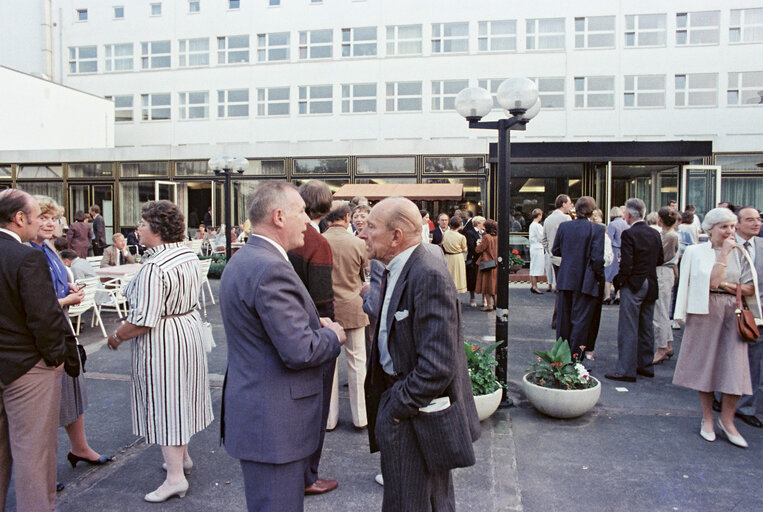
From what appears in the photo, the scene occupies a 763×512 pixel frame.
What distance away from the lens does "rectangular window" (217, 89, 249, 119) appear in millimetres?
34188

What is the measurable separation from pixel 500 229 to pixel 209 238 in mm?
18498

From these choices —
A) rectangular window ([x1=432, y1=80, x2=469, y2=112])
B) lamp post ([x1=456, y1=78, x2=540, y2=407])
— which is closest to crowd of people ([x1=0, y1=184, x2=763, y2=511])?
lamp post ([x1=456, y1=78, x2=540, y2=407])

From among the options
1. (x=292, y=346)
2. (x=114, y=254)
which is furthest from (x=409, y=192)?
(x=292, y=346)

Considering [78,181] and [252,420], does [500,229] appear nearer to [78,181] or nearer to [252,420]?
[252,420]

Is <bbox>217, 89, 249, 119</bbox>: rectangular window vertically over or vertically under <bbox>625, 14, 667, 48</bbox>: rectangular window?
under

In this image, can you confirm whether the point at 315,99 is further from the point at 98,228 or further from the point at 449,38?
the point at 98,228

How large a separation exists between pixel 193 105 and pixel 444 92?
15498mm

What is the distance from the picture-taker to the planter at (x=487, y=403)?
4777 millimetres

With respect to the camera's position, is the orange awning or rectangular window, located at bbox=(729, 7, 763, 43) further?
rectangular window, located at bbox=(729, 7, 763, 43)

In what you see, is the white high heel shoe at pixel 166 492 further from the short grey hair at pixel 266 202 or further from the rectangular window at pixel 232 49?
the rectangular window at pixel 232 49

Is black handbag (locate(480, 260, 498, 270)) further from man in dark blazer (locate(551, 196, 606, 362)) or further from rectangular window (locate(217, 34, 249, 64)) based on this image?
rectangular window (locate(217, 34, 249, 64))

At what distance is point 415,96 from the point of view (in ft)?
105

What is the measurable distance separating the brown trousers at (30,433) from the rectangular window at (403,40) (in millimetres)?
31754

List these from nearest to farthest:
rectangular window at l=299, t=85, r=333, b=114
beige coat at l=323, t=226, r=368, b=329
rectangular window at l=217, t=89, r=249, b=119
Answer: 1. beige coat at l=323, t=226, r=368, b=329
2. rectangular window at l=299, t=85, r=333, b=114
3. rectangular window at l=217, t=89, r=249, b=119
